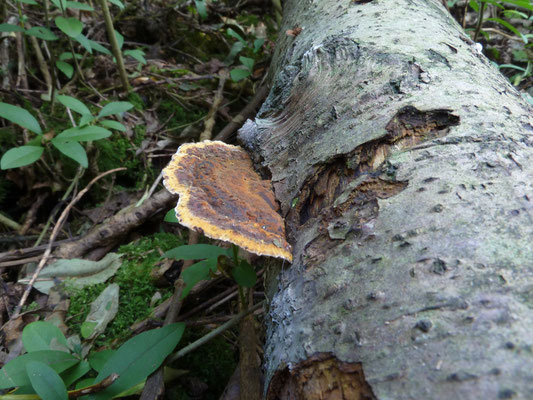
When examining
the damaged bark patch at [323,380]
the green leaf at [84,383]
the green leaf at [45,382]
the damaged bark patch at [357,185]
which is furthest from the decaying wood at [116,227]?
the damaged bark patch at [323,380]

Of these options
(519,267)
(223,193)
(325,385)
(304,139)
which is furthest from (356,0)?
(325,385)

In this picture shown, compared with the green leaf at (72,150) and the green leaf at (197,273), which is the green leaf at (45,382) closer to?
the green leaf at (197,273)

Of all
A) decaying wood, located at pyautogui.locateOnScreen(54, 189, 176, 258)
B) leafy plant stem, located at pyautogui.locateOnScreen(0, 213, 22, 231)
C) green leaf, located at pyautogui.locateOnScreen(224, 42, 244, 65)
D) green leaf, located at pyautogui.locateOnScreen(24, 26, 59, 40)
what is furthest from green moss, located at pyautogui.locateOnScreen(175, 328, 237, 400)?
green leaf, located at pyautogui.locateOnScreen(224, 42, 244, 65)

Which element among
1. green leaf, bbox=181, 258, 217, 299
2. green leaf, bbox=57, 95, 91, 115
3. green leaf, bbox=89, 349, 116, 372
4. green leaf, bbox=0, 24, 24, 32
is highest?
green leaf, bbox=0, 24, 24, 32

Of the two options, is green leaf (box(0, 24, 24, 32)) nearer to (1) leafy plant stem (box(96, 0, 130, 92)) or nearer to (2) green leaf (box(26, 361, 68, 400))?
(1) leafy plant stem (box(96, 0, 130, 92))

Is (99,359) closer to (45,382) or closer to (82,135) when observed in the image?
(45,382)

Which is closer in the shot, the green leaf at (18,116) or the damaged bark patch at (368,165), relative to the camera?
the damaged bark patch at (368,165)
